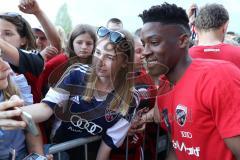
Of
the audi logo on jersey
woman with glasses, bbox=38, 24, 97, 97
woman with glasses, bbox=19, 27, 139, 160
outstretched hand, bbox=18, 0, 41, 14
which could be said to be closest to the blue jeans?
woman with glasses, bbox=19, 27, 139, 160

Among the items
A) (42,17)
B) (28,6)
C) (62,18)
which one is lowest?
(62,18)

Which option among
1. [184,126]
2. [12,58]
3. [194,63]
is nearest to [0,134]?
[12,58]

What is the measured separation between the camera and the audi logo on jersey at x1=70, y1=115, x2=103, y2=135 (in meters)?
2.40

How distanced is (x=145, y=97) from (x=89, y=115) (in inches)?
26.2

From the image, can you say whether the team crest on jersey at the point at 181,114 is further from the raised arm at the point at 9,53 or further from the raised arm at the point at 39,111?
the raised arm at the point at 9,53

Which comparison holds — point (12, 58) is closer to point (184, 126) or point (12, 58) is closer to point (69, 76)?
point (69, 76)

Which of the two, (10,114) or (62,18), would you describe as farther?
(62,18)

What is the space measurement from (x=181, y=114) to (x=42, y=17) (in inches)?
64.2

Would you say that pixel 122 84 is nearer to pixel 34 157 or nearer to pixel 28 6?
pixel 34 157

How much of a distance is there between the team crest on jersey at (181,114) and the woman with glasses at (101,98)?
0.40 m

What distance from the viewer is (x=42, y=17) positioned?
3.10 meters

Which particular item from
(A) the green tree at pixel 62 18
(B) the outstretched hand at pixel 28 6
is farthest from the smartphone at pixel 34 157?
(A) the green tree at pixel 62 18

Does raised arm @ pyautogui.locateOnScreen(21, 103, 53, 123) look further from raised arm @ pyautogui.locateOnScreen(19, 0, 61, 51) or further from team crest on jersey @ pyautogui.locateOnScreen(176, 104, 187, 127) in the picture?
raised arm @ pyautogui.locateOnScreen(19, 0, 61, 51)

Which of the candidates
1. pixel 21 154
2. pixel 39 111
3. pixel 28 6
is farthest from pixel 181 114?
pixel 28 6
